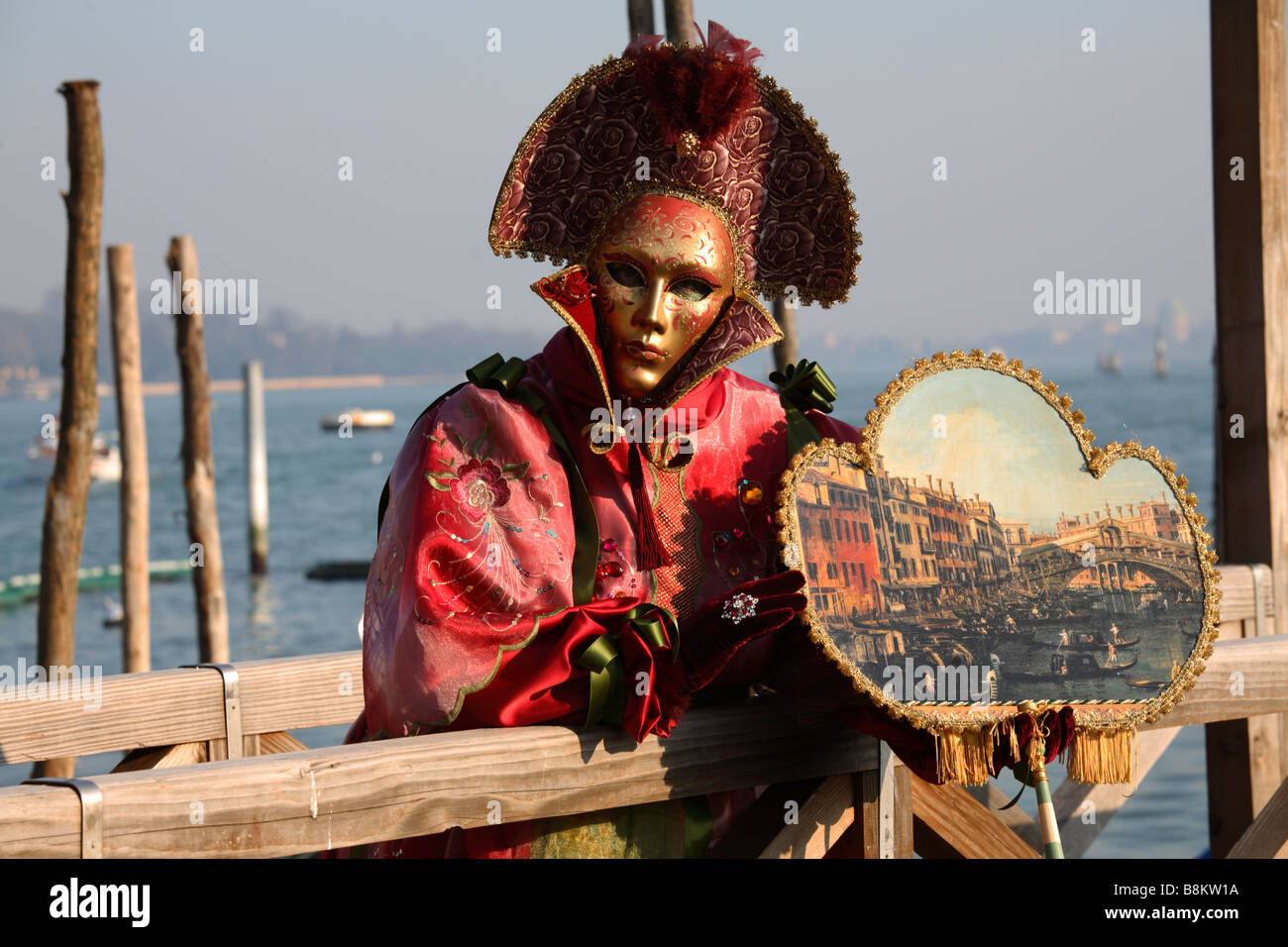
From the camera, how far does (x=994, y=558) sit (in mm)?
2758

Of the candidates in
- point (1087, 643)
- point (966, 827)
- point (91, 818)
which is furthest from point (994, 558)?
point (91, 818)

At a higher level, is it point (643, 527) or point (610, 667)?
point (643, 527)

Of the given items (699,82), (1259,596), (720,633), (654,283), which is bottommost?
(1259,596)

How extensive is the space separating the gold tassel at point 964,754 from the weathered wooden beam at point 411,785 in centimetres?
23

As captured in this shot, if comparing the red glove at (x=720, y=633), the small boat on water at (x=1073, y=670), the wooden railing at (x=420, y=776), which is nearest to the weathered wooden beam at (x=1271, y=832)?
the wooden railing at (x=420, y=776)

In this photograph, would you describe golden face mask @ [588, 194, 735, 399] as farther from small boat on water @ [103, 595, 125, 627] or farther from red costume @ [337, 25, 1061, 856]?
small boat on water @ [103, 595, 125, 627]

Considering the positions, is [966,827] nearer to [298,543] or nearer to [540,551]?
[540,551]

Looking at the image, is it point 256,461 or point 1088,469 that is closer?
point 1088,469

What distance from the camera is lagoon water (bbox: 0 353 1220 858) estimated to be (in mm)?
11656

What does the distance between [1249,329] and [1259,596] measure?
0.89 meters

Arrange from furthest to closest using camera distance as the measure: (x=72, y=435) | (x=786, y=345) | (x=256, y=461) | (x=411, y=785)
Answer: (x=256, y=461) < (x=72, y=435) < (x=786, y=345) < (x=411, y=785)

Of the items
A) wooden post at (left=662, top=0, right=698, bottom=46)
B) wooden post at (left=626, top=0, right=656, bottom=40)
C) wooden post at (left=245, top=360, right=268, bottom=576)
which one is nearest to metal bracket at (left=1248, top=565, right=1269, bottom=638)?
wooden post at (left=662, top=0, right=698, bottom=46)

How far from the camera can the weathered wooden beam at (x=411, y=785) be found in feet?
6.79

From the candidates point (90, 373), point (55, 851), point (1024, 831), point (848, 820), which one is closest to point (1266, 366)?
point (1024, 831)
